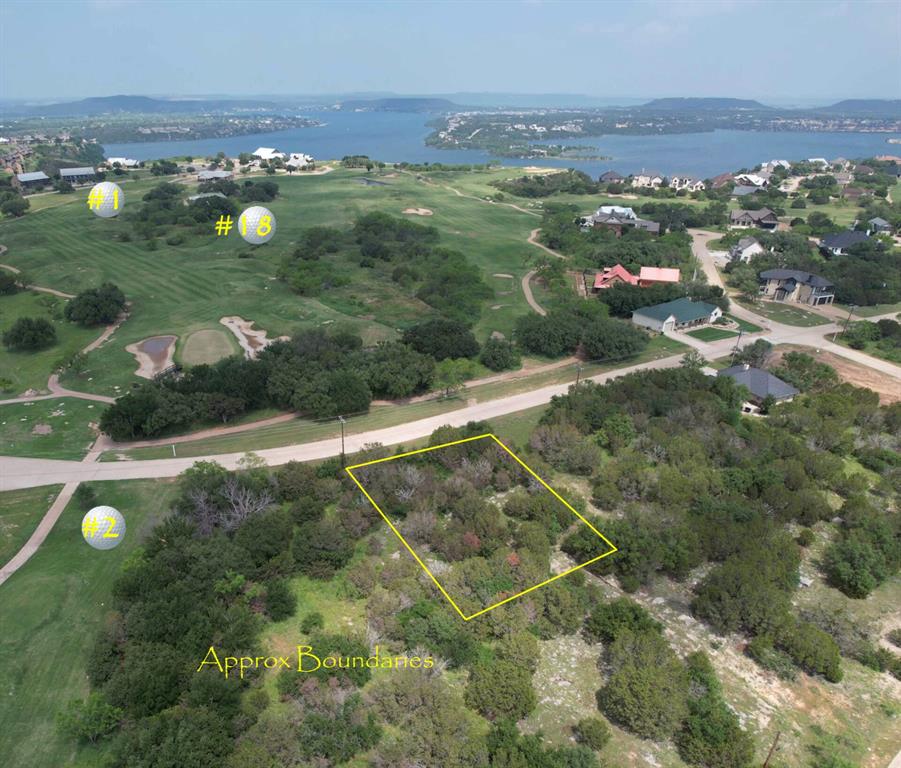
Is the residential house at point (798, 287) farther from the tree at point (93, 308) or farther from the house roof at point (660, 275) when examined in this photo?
the tree at point (93, 308)

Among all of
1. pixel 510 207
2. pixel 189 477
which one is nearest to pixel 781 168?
pixel 510 207

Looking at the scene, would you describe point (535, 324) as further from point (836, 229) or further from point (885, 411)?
point (836, 229)

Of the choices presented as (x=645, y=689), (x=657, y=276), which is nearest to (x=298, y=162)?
(x=657, y=276)

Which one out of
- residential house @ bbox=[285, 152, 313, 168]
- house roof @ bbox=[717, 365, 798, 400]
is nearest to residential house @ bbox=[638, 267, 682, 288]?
house roof @ bbox=[717, 365, 798, 400]

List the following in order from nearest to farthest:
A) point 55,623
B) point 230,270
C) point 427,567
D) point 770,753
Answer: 1. point 770,753
2. point 55,623
3. point 427,567
4. point 230,270

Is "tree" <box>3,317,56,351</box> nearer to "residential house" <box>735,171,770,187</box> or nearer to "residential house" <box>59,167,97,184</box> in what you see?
"residential house" <box>59,167,97,184</box>

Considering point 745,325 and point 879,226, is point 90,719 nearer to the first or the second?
point 745,325
